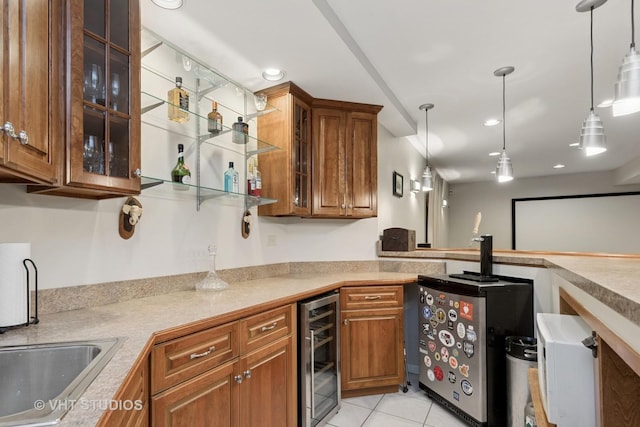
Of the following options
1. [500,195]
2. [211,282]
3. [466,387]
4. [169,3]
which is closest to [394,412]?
[466,387]

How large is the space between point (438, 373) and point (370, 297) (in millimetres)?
719

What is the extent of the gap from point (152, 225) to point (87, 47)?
0.96 m

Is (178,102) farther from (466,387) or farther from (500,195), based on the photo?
(500,195)

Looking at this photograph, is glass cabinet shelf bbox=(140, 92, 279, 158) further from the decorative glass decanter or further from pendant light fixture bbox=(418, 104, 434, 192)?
pendant light fixture bbox=(418, 104, 434, 192)

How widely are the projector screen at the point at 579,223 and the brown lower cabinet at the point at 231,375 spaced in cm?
702

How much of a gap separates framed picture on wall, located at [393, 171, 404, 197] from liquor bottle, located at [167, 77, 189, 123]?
253cm

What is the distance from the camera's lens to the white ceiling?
181 cm

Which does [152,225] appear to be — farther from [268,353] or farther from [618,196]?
[618,196]

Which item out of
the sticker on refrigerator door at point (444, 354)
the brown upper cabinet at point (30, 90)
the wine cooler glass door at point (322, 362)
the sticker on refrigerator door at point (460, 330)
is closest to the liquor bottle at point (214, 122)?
the brown upper cabinet at point (30, 90)

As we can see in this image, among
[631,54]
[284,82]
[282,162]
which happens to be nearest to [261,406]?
[282,162]

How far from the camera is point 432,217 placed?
5.98 metres

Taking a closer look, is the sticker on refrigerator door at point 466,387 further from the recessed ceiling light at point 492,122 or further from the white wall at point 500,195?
the white wall at point 500,195

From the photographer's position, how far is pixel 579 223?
22.0 ft

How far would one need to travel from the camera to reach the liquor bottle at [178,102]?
1.95 m
